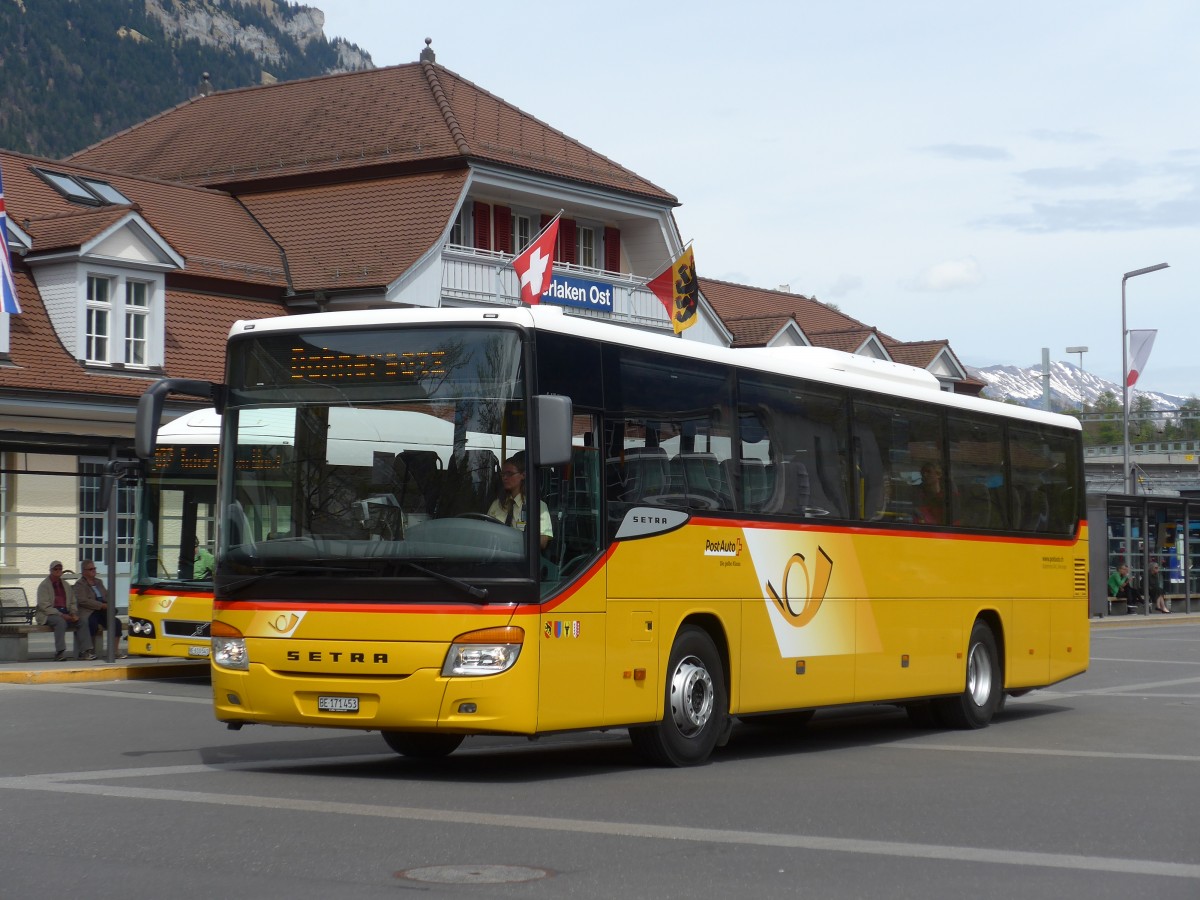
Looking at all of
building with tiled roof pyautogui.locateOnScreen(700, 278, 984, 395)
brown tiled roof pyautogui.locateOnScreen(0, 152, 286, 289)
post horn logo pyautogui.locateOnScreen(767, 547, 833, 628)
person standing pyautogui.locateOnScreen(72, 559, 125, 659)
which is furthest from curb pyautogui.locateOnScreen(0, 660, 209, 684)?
building with tiled roof pyautogui.locateOnScreen(700, 278, 984, 395)

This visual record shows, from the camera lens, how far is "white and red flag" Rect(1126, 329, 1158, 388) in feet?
182

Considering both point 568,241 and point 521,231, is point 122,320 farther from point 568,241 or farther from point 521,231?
point 568,241

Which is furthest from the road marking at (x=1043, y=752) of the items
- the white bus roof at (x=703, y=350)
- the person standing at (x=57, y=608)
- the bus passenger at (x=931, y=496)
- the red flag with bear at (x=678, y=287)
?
the red flag with bear at (x=678, y=287)

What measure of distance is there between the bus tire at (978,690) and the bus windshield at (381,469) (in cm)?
732

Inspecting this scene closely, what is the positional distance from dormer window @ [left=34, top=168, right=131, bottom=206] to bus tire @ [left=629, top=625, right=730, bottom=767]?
86.9 ft

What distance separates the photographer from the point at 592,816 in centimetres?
1040

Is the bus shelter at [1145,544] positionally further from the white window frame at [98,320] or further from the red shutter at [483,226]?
the white window frame at [98,320]

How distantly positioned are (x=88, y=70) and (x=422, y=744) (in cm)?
16371

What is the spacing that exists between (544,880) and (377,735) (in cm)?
804

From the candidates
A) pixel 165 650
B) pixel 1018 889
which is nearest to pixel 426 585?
pixel 1018 889

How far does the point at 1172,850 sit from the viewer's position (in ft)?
31.4

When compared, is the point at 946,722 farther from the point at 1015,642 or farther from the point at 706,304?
the point at 706,304

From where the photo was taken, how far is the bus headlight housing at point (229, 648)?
1230 centimetres

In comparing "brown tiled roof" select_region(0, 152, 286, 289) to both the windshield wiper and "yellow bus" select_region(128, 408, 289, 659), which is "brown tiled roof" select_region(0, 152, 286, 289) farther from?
the windshield wiper
